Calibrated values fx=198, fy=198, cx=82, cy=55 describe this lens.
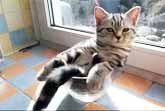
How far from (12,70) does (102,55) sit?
0.46 metres

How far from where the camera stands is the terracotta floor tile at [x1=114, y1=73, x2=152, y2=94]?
72 centimetres

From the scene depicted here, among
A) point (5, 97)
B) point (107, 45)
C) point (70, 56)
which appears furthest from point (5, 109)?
point (107, 45)

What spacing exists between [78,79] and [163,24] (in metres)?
0.42

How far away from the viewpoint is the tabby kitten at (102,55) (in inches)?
22.1

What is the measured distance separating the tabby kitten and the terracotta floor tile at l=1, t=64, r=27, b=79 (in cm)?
25

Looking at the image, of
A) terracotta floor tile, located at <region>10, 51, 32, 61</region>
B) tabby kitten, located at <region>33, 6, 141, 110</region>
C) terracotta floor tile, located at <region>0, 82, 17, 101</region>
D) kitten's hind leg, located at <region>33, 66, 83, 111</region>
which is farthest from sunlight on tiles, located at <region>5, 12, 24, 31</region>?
kitten's hind leg, located at <region>33, 66, 83, 111</region>

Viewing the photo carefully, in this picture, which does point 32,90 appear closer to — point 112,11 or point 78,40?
point 78,40

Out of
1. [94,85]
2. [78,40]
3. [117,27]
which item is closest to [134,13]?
[117,27]

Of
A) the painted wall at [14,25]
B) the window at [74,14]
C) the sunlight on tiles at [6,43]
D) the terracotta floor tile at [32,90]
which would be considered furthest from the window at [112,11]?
the terracotta floor tile at [32,90]

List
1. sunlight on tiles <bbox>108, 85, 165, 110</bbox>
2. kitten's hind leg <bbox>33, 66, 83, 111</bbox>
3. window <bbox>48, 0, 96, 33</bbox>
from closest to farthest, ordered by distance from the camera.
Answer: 1. kitten's hind leg <bbox>33, 66, 83, 111</bbox>
2. sunlight on tiles <bbox>108, 85, 165, 110</bbox>
3. window <bbox>48, 0, 96, 33</bbox>

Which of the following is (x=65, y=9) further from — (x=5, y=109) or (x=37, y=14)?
(x=5, y=109)

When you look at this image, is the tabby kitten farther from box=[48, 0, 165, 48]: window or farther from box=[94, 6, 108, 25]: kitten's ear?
box=[48, 0, 165, 48]: window

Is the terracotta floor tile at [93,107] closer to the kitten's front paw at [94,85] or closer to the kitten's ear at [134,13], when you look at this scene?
the kitten's front paw at [94,85]

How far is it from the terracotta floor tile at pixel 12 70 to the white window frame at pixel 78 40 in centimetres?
25
